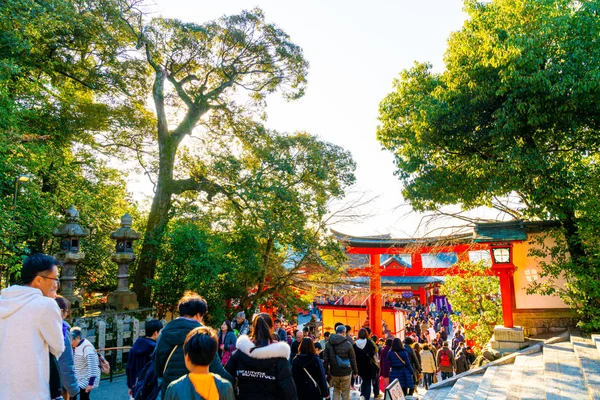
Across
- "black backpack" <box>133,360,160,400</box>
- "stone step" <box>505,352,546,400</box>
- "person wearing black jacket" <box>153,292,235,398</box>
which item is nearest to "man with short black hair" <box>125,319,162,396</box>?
"black backpack" <box>133,360,160,400</box>

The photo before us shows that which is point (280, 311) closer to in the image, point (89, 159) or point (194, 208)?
point (194, 208)

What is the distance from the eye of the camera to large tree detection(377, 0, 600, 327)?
842cm

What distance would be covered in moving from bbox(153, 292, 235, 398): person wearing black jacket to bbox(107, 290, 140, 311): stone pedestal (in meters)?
10.4

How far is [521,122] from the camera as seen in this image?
8.96 metres

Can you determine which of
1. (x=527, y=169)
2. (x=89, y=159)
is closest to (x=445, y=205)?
(x=527, y=169)

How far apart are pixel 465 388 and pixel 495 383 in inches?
23.1

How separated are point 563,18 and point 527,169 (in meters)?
3.21

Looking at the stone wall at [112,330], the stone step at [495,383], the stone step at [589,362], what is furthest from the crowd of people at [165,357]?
the stone wall at [112,330]

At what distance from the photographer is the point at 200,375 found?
245 cm

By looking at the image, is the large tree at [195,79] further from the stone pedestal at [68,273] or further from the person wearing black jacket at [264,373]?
the person wearing black jacket at [264,373]

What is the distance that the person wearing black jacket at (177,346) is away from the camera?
3.01m

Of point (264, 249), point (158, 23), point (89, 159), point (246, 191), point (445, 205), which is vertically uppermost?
point (158, 23)

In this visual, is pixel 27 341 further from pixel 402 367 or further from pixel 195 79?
pixel 195 79

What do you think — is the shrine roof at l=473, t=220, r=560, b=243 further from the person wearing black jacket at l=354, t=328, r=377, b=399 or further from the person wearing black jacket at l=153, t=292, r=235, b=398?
the person wearing black jacket at l=153, t=292, r=235, b=398
